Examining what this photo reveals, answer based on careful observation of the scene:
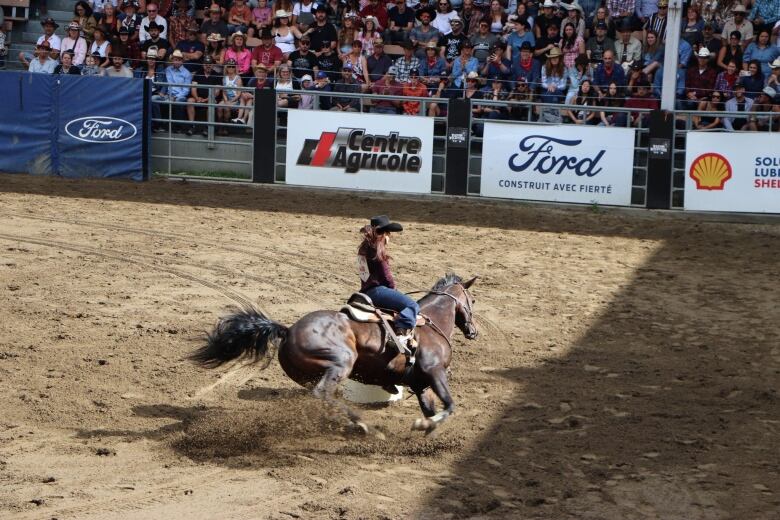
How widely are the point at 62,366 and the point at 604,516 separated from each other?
5.39 m

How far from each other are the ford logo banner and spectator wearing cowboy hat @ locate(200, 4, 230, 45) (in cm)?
344

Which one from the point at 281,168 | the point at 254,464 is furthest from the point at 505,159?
the point at 254,464

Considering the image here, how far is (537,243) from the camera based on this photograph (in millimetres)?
16156

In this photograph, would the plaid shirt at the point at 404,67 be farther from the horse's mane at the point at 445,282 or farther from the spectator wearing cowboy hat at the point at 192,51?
the horse's mane at the point at 445,282

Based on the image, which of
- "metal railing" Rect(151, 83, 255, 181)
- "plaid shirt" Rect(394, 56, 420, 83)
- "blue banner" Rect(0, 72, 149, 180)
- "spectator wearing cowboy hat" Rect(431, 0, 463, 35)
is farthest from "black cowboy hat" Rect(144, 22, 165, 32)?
"spectator wearing cowboy hat" Rect(431, 0, 463, 35)

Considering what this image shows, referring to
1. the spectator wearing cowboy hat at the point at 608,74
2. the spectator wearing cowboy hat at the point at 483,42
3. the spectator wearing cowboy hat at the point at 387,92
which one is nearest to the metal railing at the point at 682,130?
the spectator wearing cowboy hat at the point at 608,74

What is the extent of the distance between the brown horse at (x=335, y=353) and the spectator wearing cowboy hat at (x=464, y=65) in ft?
39.8

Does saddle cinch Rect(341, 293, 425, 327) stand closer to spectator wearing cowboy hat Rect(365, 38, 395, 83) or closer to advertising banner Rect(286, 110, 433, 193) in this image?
advertising banner Rect(286, 110, 433, 193)

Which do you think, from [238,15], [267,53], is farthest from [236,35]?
[238,15]

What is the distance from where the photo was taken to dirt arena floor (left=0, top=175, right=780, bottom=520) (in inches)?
→ 289

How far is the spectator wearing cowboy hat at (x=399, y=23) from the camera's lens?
73.2 feet

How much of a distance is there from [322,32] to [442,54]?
8.77 feet

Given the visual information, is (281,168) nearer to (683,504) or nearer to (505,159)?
(505,159)

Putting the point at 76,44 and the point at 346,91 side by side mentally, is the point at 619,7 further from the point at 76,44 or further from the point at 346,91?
the point at 76,44
